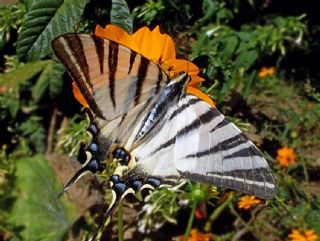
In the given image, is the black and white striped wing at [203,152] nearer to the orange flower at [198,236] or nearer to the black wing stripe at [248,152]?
the black wing stripe at [248,152]

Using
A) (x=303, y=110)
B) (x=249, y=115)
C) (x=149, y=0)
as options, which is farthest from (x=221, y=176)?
(x=303, y=110)

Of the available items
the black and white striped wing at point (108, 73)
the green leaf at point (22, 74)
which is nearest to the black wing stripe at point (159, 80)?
the black and white striped wing at point (108, 73)

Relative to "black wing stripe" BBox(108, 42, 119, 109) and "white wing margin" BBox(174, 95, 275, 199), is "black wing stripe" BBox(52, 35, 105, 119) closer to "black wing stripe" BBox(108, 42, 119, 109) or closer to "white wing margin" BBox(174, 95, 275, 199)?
"black wing stripe" BBox(108, 42, 119, 109)

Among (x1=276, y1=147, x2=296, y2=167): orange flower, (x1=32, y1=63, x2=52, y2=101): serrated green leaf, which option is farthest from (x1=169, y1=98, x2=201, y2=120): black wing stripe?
(x1=32, y1=63, x2=52, y2=101): serrated green leaf

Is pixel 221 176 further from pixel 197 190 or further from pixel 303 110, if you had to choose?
pixel 303 110

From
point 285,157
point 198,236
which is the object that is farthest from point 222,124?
point 285,157

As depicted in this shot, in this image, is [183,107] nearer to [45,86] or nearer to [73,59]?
[73,59]
